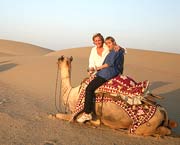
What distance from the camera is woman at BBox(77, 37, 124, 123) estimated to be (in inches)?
293

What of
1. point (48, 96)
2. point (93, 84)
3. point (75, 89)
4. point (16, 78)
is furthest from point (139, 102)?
point (16, 78)

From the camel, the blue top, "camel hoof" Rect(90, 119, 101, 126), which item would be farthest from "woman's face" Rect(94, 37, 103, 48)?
"camel hoof" Rect(90, 119, 101, 126)

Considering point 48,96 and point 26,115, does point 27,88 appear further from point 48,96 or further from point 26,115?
point 26,115

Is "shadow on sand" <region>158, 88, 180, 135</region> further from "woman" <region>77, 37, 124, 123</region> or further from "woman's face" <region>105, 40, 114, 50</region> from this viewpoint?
"woman's face" <region>105, 40, 114, 50</region>

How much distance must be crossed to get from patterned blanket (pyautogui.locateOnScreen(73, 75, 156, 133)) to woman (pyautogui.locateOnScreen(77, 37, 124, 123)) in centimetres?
12

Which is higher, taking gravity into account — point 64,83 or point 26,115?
point 64,83

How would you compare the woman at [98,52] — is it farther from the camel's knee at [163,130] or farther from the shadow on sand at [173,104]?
the shadow on sand at [173,104]

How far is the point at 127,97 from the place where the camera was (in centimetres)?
736

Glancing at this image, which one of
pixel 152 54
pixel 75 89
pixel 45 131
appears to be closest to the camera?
pixel 45 131

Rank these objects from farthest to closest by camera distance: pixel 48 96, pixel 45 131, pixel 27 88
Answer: pixel 27 88, pixel 48 96, pixel 45 131

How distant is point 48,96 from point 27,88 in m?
1.67

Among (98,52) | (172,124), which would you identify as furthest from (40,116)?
(172,124)

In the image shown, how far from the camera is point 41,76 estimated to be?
15.9 m

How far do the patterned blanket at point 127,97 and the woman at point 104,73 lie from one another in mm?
121
